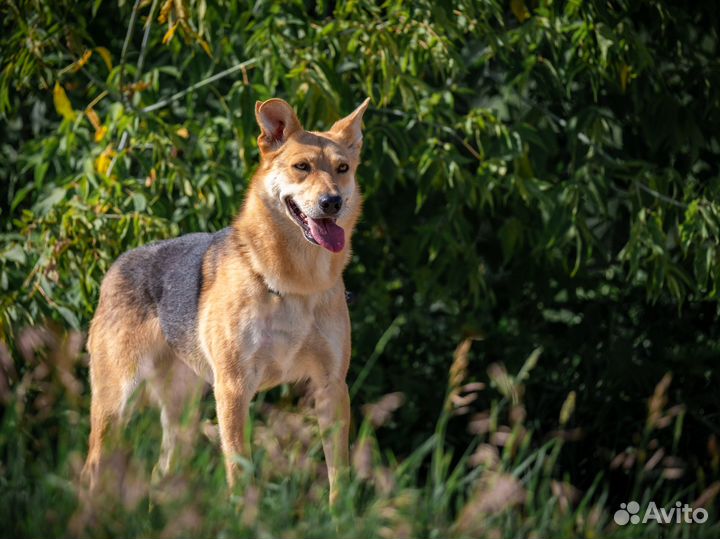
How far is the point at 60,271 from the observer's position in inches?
232

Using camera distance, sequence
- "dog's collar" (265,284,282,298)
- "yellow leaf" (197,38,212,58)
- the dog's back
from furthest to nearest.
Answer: "yellow leaf" (197,38,212,58) < the dog's back < "dog's collar" (265,284,282,298)

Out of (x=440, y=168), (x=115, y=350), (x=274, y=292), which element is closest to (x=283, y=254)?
(x=274, y=292)

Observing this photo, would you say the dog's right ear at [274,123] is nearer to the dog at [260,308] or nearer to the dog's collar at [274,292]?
the dog at [260,308]

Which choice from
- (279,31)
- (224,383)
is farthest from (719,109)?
(224,383)

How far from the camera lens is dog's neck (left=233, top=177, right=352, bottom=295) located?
4.83m

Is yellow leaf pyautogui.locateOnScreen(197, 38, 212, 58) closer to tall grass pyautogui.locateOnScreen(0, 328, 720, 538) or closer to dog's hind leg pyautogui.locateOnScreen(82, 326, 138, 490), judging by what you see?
dog's hind leg pyautogui.locateOnScreen(82, 326, 138, 490)

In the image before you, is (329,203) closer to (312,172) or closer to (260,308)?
(312,172)

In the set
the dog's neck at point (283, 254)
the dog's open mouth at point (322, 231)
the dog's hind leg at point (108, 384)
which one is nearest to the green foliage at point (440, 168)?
the dog's hind leg at point (108, 384)

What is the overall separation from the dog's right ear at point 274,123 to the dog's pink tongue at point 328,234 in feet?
1.73

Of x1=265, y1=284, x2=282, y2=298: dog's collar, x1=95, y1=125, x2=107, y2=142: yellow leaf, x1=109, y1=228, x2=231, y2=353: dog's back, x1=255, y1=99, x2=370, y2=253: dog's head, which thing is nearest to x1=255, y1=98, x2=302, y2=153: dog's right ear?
x1=255, y1=99, x2=370, y2=253: dog's head

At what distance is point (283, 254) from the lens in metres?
4.88

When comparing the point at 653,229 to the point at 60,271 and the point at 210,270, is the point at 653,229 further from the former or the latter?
the point at 60,271

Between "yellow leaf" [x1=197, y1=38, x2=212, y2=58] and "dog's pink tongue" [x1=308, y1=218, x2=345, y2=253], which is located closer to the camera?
"dog's pink tongue" [x1=308, y1=218, x2=345, y2=253]

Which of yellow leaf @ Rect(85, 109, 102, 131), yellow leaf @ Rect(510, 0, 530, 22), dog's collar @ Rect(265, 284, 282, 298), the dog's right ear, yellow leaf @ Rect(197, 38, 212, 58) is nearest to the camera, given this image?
dog's collar @ Rect(265, 284, 282, 298)
